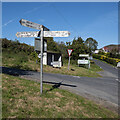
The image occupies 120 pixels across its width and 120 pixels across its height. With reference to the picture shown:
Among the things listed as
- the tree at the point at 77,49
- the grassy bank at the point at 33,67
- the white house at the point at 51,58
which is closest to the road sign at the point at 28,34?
the grassy bank at the point at 33,67

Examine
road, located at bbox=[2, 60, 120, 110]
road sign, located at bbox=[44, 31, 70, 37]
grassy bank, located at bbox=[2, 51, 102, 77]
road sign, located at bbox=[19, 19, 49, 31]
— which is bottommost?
road, located at bbox=[2, 60, 120, 110]

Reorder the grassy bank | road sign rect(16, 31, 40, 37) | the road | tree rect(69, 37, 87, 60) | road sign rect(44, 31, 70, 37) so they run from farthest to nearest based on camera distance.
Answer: tree rect(69, 37, 87, 60)
the grassy bank
the road
road sign rect(16, 31, 40, 37)
road sign rect(44, 31, 70, 37)

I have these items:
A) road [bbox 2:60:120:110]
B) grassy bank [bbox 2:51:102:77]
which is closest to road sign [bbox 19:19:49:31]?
road [bbox 2:60:120:110]

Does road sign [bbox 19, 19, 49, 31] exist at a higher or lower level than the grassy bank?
higher

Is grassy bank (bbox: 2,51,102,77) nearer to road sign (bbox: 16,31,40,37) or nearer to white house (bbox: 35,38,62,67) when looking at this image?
white house (bbox: 35,38,62,67)

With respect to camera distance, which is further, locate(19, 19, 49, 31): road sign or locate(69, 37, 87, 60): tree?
locate(69, 37, 87, 60): tree

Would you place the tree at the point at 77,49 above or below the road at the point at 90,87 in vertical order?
above

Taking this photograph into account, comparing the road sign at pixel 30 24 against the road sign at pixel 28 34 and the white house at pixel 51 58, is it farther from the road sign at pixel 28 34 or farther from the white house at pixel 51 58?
the white house at pixel 51 58

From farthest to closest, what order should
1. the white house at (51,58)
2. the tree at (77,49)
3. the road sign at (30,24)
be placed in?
1. the tree at (77,49)
2. the white house at (51,58)
3. the road sign at (30,24)

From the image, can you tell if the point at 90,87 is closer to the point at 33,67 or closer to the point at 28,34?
the point at 28,34

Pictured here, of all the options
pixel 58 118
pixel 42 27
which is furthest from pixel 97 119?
pixel 42 27

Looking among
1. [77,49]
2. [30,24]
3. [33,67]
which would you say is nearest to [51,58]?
[77,49]

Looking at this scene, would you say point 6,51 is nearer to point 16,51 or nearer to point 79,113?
point 16,51

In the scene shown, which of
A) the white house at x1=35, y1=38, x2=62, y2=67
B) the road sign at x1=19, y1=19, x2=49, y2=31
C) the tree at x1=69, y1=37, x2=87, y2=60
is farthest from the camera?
the tree at x1=69, y1=37, x2=87, y2=60
